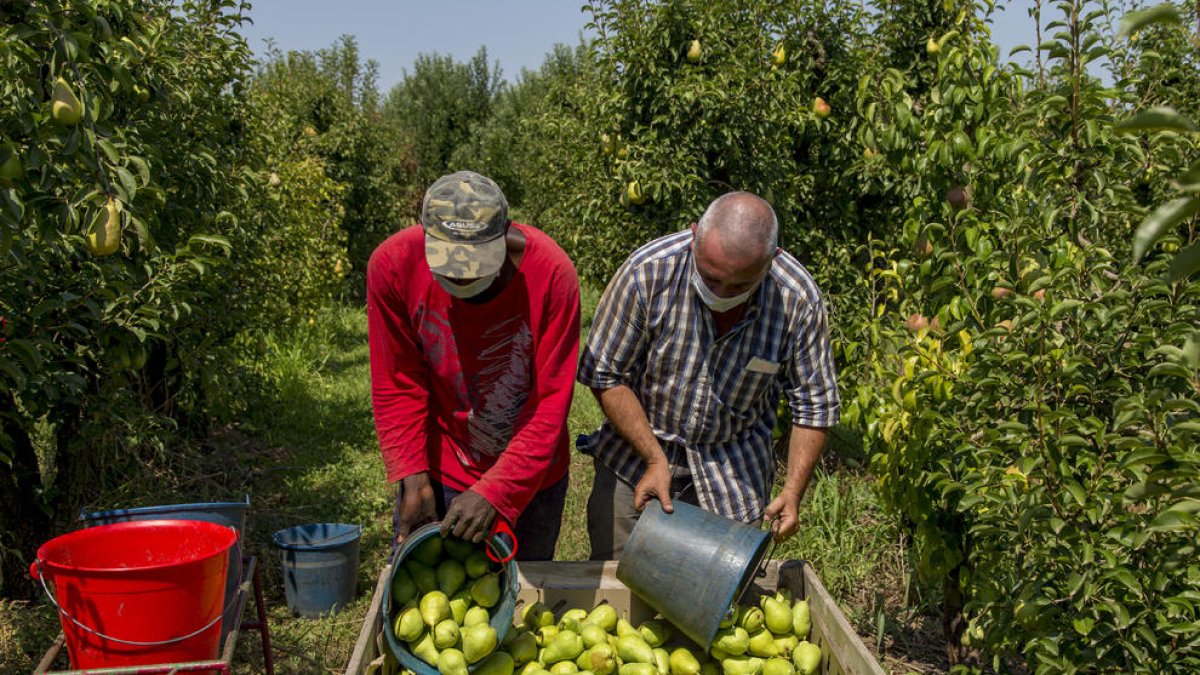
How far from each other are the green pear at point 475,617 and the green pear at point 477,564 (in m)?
0.09

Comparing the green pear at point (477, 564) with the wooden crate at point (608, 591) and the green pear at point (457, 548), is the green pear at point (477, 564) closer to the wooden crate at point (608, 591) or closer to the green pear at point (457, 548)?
the green pear at point (457, 548)

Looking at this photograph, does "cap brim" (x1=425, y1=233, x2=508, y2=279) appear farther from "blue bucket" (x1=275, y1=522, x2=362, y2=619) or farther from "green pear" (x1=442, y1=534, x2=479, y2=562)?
"blue bucket" (x1=275, y1=522, x2=362, y2=619)

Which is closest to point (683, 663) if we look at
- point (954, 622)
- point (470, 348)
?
point (470, 348)

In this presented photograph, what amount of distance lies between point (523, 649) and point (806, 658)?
1.97ft

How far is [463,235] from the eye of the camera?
6.97 ft

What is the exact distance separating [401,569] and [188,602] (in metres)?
0.56

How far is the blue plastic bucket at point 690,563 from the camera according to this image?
1933 millimetres

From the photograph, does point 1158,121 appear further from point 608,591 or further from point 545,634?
point 608,591

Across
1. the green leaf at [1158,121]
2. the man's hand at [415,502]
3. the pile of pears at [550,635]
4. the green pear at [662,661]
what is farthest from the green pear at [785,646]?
the green leaf at [1158,121]

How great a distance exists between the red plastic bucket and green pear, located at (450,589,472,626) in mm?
621

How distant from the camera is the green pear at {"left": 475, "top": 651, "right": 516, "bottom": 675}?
A: 1.90 m

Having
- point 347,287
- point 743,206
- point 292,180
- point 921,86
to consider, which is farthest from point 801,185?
point 347,287

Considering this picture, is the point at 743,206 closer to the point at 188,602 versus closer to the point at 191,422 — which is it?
the point at 188,602

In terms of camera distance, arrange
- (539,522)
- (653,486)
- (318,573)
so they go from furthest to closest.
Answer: (318,573) → (539,522) → (653,486)
